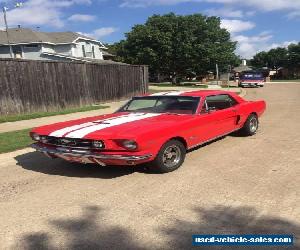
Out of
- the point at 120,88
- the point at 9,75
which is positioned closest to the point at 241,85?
the point at 120,88

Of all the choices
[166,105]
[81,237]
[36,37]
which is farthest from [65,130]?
[36,37]

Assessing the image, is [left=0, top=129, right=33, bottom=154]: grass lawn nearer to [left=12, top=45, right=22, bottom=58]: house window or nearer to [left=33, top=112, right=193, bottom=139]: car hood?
[left=33, top=112, right=193, bottom=139]: car hood

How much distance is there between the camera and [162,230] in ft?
13.0

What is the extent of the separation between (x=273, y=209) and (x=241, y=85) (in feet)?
113

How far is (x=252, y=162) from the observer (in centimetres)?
650

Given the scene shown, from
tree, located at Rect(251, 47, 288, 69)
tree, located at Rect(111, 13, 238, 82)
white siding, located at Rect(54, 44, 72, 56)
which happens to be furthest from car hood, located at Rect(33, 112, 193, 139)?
tree, located at Rect(251, 47, 288, 69)

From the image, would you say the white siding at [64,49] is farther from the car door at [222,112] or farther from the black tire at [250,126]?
the car door at [222,112]

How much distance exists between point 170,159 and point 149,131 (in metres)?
0.72

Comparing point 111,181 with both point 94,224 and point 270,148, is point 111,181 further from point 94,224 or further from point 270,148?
point 270,148

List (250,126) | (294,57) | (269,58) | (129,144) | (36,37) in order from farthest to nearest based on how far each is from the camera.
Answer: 1. (269,58)
2. (294,57)
3. (36,37)
4. (250,126)
5. (129,144)

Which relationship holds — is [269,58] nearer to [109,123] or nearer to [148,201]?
[109,123]

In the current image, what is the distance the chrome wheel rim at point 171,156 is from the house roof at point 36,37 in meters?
40.4

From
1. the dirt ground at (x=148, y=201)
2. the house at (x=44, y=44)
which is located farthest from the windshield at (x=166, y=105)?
the house at (x=44, y=44)

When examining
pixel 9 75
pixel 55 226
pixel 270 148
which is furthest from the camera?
pixel 9 75
